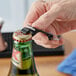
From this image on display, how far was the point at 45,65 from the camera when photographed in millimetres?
1041

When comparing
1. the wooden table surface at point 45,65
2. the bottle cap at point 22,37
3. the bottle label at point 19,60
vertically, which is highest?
the bottle cap at point 22,37

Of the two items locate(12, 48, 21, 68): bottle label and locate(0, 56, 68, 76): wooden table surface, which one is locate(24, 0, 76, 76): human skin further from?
locate(0, 56, 68, 76): wooden table surface

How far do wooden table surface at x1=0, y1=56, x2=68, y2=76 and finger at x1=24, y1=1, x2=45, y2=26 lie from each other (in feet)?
0.98

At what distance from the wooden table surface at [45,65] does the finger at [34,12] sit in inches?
11.8

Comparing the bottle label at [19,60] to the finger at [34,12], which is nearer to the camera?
the bottle label at [19,60]

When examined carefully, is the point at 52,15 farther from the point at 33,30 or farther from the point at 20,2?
the point at 20,2

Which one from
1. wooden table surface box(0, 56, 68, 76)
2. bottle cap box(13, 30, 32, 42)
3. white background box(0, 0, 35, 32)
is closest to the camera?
bottle cap box(13, 30, 32, 42)

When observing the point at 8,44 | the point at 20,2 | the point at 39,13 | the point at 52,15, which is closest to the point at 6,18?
the point at 20,2

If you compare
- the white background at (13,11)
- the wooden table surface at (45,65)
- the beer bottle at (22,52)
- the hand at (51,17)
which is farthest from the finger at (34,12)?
the white background at (13,11)

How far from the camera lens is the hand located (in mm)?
677

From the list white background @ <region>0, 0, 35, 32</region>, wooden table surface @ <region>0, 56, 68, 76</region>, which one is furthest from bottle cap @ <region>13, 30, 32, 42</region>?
white background @ <region>0, 0, 35, 32</region>

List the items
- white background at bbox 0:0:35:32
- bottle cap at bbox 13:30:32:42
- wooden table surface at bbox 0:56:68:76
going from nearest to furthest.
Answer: bottle cap at bbox 13:30:32:42
wooden table surface at bbox 0:56:68:76
white background at bbox 0:0:35:32

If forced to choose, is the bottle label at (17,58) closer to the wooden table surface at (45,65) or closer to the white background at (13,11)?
the wooden table surface at (45,65)

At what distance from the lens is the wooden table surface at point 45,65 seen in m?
0.99
